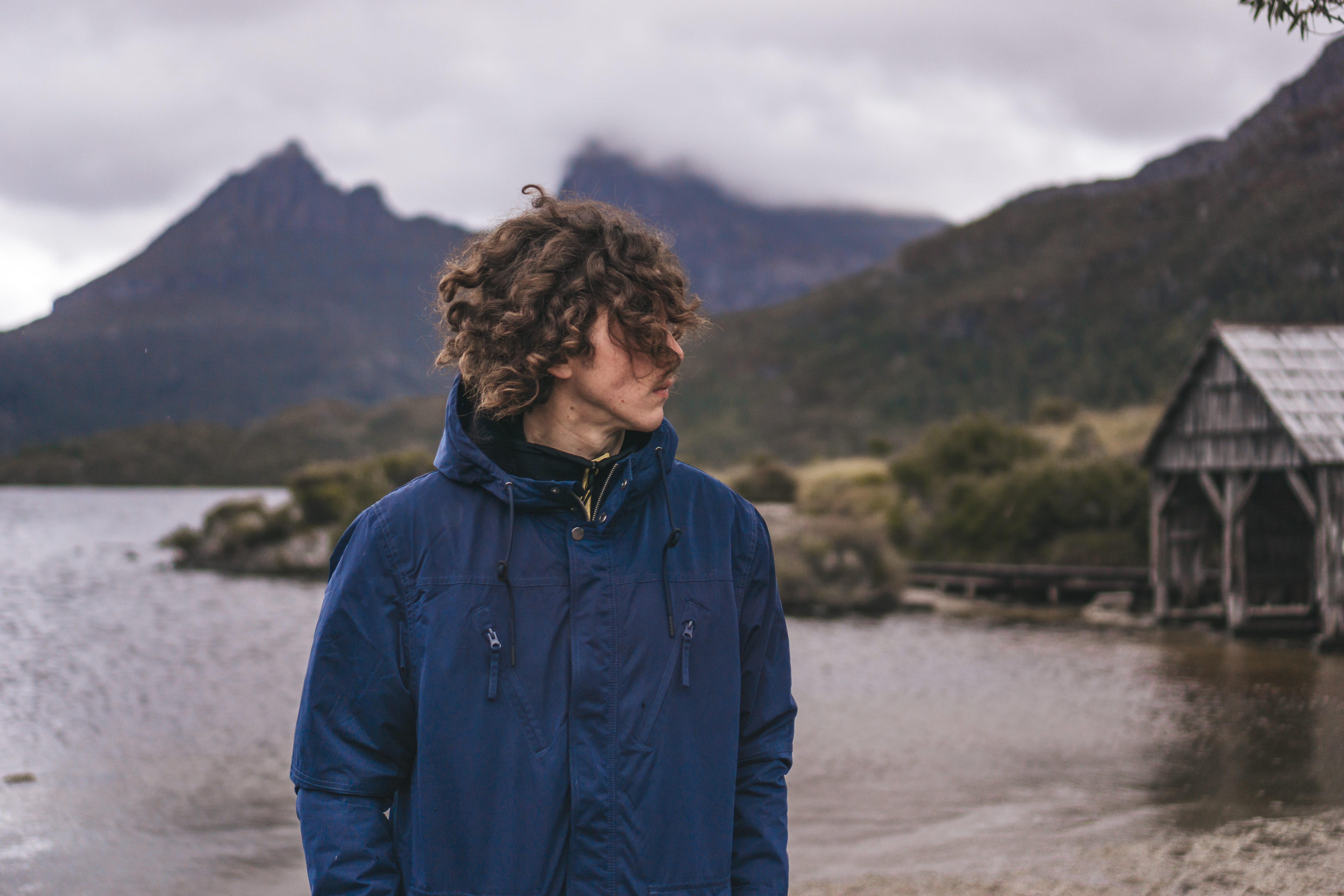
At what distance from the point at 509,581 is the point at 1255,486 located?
885 inches

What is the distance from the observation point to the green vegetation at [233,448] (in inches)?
1064

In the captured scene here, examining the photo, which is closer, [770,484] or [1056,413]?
[770,484]

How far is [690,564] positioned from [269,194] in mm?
188556

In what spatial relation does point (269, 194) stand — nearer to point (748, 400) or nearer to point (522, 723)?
point (748, 400)

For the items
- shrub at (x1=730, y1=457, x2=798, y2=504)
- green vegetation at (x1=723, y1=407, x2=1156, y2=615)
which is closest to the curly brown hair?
green vegetation at (x1=723, y1=407, x2=1156, y2=615)

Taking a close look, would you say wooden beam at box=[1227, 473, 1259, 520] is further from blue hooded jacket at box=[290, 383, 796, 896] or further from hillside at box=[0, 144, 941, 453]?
blue hooded jacket at box=[290, 383, 796, 896]

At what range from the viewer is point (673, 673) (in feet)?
6.48

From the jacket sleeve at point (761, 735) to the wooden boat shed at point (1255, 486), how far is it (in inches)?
698

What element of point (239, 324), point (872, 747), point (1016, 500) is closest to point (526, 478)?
point (872, 747)

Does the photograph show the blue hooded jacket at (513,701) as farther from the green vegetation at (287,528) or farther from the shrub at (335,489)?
the green vegetation at (287,528)

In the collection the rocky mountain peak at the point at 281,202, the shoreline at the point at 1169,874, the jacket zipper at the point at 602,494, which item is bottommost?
the shoreline at the point at 1169,874

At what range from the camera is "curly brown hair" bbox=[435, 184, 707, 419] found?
76.5 inches

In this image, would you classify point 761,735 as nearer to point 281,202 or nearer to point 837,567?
point 837,567

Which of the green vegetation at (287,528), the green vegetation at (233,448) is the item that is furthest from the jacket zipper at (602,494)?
the green vegetation at (287,528)
